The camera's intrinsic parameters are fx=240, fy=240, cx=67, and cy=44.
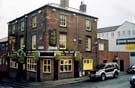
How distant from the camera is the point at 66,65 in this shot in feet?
101

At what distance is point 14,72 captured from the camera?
3697 cm

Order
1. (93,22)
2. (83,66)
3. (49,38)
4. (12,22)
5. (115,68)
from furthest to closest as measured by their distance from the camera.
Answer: (12,22) < (93,22) < (83,66) < (115,68) < (49,38)

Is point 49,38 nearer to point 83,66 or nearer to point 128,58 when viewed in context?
point 83,66

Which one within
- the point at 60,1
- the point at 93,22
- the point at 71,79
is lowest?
the point at 71,79

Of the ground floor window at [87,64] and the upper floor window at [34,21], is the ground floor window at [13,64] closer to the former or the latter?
the upper floor window at [34,21]

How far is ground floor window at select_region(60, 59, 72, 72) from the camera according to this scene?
30.2 meters

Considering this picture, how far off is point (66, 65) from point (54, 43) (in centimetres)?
357

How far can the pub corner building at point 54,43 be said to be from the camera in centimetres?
2903

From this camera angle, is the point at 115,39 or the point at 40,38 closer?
the point at 40,38

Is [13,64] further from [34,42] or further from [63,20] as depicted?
[63,20]

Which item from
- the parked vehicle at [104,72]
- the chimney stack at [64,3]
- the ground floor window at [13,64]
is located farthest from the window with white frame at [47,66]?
the ground floor window at [13,64]

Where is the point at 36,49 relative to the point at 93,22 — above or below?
below

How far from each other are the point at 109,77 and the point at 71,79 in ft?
16.7

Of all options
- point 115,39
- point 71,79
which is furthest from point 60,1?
point 115,39
